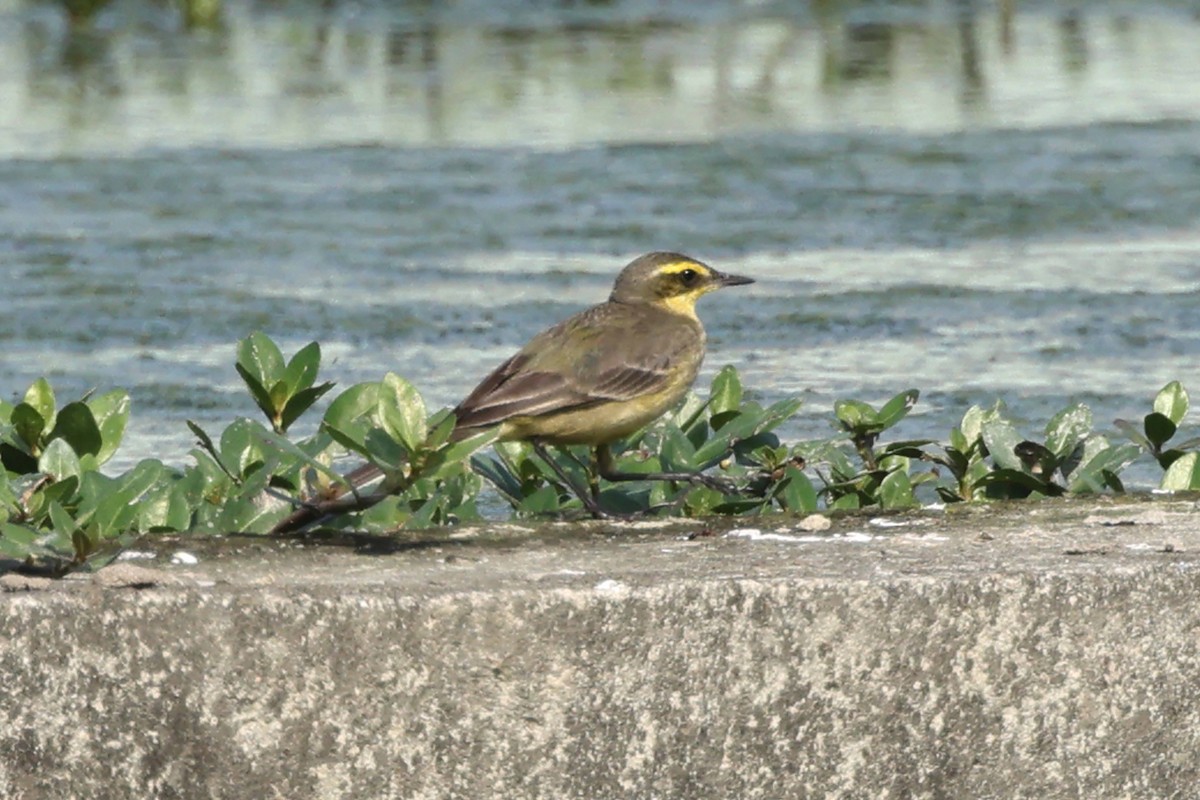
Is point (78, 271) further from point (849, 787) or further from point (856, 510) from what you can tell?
point (849, 787)

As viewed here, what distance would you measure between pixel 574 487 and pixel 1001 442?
0.92 meters

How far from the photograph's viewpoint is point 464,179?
1257cm

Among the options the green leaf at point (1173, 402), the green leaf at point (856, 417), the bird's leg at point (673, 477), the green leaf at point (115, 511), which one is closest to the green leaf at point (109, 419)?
the green leaf at point (115, 511)

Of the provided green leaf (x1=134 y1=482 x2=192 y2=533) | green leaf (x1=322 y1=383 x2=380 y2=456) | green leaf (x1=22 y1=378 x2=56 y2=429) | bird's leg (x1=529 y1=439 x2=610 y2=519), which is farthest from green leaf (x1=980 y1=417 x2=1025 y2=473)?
green leaf (x1=22 y1=378 x2=56 y2=429)

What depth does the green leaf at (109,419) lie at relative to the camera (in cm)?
460

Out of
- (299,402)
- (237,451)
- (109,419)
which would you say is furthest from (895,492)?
(109,419)

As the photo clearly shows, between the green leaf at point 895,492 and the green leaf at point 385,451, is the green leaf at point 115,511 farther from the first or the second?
the green leaf at point 895,492

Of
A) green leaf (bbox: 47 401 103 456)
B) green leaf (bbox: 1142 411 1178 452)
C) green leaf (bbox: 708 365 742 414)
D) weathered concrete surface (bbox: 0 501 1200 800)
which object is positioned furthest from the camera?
green leaf (bbox: 708 365 742 414)

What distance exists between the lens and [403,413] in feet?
13.4

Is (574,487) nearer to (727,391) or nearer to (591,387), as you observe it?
(727,391)

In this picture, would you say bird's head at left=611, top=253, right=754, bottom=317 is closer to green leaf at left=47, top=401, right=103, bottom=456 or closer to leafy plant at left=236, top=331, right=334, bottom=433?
leafy plant at left=236, top=331, right=334, bottom=433

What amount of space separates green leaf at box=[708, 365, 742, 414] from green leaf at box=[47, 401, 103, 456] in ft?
4.83

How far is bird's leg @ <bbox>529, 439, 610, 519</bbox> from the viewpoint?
185 inches

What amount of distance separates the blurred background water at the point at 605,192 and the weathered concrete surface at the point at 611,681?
319 cm
